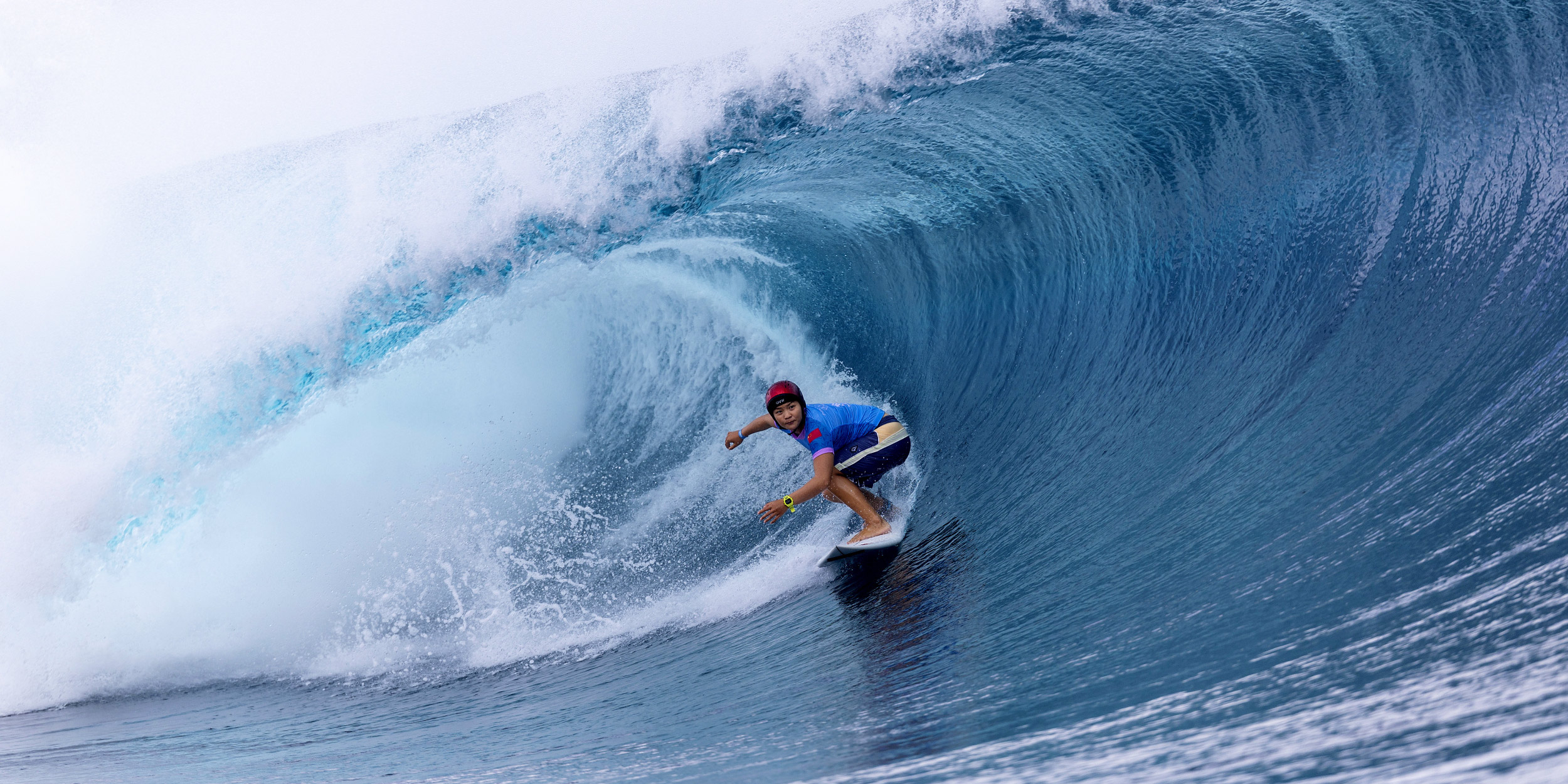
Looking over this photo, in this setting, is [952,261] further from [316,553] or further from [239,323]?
[239,323]

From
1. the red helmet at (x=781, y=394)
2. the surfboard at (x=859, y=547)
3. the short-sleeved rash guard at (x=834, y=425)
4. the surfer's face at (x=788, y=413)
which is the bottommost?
the surfboard at (x=859, y=547)

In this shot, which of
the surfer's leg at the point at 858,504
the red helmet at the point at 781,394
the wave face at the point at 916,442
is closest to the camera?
the wave face at the point at 916,442

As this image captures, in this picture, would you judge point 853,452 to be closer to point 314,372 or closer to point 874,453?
point 874,453

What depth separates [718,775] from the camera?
2.69 meters

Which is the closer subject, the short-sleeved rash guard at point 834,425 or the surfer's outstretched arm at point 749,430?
the short-sleeved rash guard at point 834,425

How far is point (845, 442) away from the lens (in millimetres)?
4664

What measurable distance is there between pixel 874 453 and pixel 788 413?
0.72 m

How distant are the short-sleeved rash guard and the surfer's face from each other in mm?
99

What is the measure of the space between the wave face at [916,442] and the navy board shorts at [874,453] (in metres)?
0.41

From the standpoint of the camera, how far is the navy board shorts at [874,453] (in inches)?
185

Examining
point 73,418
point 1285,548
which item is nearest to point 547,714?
point 1285,548

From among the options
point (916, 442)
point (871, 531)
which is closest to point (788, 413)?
point (871, 531)

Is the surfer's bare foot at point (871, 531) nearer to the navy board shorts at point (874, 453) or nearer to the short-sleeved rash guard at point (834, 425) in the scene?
A: the navy board shorts at point (874, 453)

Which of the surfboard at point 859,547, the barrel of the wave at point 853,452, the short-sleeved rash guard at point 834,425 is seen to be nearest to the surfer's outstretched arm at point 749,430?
the barrel of the wave at point 853,452
